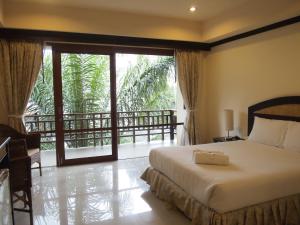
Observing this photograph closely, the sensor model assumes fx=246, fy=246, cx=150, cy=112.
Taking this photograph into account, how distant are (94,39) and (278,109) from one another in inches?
128

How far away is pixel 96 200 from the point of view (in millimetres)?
3064

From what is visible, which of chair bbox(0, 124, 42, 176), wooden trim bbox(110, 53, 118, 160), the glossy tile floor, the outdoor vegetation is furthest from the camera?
wooden trim bbox(110, 53, 118, 160)

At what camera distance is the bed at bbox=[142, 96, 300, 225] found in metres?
2.12

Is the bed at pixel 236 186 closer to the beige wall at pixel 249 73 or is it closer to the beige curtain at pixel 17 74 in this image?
the beige wall at pixel 249 73

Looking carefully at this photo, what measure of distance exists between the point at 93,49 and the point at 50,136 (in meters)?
1.84

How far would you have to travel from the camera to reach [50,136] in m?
4.70

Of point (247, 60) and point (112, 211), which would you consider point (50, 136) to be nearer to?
point (112, 211)

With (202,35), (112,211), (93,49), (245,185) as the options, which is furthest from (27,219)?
(202,35)

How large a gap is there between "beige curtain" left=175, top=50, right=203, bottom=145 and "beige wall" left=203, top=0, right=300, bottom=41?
1.62 ft

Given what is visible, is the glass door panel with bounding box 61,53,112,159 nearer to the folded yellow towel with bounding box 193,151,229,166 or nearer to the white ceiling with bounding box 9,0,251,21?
the white ceiling with bounding box 9,0,251,21

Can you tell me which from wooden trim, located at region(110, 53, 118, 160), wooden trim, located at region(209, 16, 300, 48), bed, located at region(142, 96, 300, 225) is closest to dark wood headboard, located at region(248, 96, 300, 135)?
bed, located at region(142, 96, 300, 225)

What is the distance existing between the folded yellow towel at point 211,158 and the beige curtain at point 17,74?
9.86 feet

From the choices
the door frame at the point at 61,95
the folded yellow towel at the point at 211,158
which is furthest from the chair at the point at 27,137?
the folded yellow towel at the point at 211,158

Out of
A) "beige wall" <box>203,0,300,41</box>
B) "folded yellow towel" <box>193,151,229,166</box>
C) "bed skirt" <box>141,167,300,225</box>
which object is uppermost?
"beige wall" <box>203,0,300,41</box>
